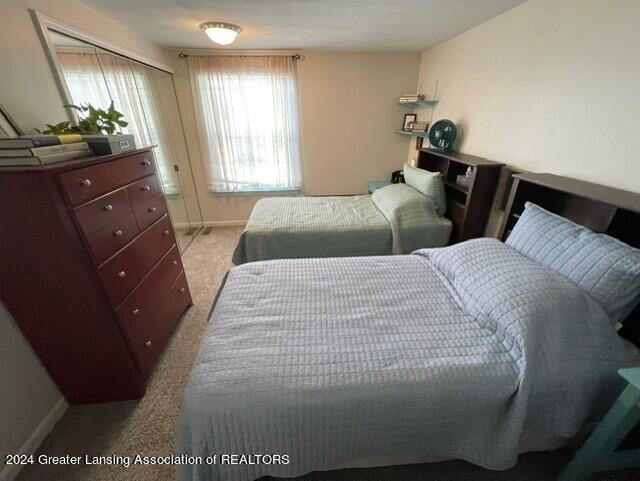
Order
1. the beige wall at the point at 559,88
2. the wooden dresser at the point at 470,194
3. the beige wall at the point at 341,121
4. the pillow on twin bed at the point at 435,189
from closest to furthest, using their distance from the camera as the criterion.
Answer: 1. the beige wall at the point at 559,88
2. the wooden dresser at the point at 470,194
3. the pillow on twin bed at the point at 435,189
4. the beige wall at the point at 341,121

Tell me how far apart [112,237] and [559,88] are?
2.67m

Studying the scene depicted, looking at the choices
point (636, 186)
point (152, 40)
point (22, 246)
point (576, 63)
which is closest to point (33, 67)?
point (22, 246)

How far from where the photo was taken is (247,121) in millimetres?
3291

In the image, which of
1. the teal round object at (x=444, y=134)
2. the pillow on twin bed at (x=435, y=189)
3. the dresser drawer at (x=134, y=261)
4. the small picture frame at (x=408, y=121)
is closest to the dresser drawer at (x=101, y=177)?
the dresser drawer at (x=134, y=261)

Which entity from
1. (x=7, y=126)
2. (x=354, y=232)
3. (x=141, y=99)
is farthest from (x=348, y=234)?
(x=141, y=99)

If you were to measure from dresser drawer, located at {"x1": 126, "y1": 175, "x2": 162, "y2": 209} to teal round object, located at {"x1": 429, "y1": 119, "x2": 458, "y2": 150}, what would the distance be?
2.52 metres

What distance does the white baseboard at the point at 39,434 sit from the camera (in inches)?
44.4

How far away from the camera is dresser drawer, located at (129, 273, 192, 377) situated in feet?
4.75

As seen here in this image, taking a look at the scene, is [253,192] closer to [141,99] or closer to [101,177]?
[141,99]

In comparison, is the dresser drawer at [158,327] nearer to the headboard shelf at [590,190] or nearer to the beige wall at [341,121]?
the beige wall at [341,121]

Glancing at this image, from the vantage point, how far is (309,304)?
122 centimetres

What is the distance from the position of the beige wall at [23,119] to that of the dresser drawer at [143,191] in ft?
1.77

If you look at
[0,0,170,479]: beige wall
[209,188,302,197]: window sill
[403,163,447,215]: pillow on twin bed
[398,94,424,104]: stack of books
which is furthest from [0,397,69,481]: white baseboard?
[398,94,424,104]: stack of books

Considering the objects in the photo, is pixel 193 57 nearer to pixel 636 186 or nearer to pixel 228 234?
pixel 228 234
